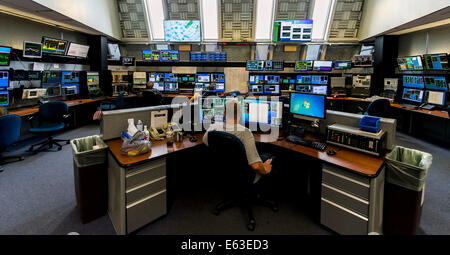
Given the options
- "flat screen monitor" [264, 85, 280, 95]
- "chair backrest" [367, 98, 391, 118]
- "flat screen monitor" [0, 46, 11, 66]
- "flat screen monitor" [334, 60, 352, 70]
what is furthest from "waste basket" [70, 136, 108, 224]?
"flat screen monitor" [334, 60, 352, 70]

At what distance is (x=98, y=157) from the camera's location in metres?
2.26

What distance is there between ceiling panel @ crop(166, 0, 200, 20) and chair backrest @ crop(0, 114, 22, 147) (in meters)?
6.18

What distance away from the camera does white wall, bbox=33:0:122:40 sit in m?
4.79

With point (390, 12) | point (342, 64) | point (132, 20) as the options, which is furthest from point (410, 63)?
point (132, 20)

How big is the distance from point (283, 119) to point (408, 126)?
4805mm

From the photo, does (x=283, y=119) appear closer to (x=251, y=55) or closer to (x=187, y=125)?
(x=187, y=125)

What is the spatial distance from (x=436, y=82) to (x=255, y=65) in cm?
468

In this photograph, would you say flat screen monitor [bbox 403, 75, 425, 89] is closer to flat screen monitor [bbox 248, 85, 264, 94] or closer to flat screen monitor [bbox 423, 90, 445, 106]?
flat screen monitor [bbox 423, 90, 445, 106]

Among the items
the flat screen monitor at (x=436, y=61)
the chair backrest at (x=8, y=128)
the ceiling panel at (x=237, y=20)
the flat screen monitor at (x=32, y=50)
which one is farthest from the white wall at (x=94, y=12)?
the flat screen monitor at (x=436, y=61)

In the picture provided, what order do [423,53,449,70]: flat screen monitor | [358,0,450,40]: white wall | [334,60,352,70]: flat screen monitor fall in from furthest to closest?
[334,60,352,70]: flat screen monitor, [423,53,449,70]: flat screen monitor, [358,0,450,40]: white wall

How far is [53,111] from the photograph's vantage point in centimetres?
444

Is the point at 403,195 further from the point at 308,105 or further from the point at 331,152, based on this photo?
the point at 308,105

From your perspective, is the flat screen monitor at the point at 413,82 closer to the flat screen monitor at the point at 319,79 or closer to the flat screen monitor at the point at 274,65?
the flat screen monitor at the point at 319,79
